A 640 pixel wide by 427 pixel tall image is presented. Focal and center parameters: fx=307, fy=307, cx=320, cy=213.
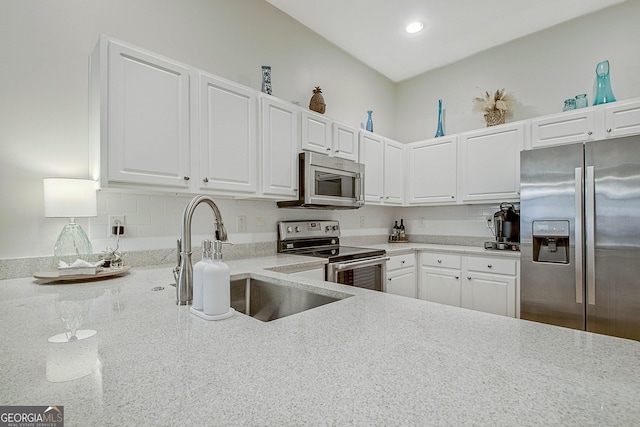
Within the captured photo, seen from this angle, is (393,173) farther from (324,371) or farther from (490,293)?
(324,371)

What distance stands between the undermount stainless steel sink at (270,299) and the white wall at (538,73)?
3170 millimetres

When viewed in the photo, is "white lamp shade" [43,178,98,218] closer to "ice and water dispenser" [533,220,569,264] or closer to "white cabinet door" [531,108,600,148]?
"ice and water dispenser" [533,220,569,264]

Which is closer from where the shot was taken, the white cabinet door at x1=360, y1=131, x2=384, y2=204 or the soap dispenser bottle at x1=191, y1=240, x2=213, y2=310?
the soap dispenser bottle at x1=191, y1=240, x2=213, y2=310

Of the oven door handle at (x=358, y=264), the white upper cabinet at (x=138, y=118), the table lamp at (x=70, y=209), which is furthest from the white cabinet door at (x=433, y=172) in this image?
the table lamp at (x=70, y=209)

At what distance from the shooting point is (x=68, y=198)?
1.56m

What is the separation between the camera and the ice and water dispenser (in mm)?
2186

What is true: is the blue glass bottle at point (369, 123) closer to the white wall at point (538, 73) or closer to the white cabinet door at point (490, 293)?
the white wall at point (538, 73)

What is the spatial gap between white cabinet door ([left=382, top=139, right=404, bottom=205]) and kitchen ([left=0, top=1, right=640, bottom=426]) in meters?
0.38

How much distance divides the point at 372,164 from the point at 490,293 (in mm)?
1670

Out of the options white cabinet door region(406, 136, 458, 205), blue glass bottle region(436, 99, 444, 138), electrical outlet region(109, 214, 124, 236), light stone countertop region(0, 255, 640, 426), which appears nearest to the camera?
light stone countertop region(0, 255, 640, 426)

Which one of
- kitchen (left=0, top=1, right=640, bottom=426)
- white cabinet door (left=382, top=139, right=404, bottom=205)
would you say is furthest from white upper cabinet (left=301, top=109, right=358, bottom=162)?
white cabinet door (left=382, top=139, right=404, bottom=205)

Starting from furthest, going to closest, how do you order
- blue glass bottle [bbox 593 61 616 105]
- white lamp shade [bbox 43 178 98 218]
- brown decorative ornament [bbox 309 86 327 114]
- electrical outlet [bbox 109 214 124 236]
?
brown decorative ornament [bbox 309 86 327 114], blue glass bottle [bbox 593 61 616 105], electrical outlet [bbox 109 214 124 236], white lamp shade [bbox 43 178 98 218]

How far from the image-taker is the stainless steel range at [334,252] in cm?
233

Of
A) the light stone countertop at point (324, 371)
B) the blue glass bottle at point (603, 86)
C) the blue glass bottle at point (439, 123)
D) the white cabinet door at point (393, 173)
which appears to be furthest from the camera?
the blue glass bottle at point (439, 123)
